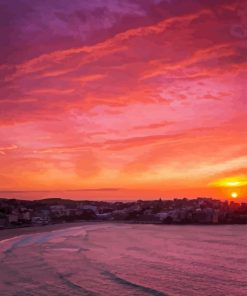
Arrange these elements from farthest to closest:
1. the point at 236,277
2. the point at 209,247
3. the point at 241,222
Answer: the point at 241,222 → the point at 209,247 → the point at 236,277

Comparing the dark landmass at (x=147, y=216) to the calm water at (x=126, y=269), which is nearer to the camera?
the calm water at (x=126, y=269)

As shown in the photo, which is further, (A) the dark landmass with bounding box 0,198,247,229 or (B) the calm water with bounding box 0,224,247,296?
(A) the dark landmass with bounding box 0,198,247,229

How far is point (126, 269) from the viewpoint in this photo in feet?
66.4

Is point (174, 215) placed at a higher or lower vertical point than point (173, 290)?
higher

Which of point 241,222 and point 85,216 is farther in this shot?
point 85,216

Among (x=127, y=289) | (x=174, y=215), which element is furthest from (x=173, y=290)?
(x=174, y=215)

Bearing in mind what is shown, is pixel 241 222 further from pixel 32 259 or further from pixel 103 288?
pixel 103 288

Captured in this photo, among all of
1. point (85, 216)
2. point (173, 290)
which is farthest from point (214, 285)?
point (85, 216)

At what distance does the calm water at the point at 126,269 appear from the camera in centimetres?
1584

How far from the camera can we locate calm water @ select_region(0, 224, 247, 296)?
1584 cm

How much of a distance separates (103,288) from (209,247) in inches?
577

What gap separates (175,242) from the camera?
32.9 metres

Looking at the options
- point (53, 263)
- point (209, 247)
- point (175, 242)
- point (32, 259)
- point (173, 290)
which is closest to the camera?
point (173, 290)

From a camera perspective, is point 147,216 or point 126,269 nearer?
point 126,269
